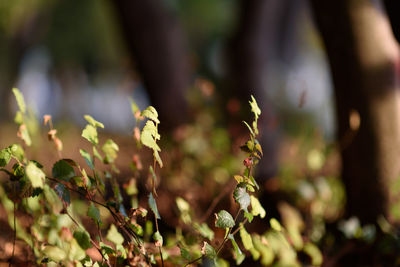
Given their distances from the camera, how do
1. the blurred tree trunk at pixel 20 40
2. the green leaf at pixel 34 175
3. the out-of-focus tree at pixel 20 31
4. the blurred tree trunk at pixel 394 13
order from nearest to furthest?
1. the green leaf at pixel 34 175
2. the blurred tree trunk at pixel 394 13
3. the out-of-focus tree at pixel 20 31
4. the blurred tree trunk at pixel 20 40

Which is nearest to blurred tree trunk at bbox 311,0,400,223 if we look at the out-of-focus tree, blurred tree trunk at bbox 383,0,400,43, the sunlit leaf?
blurred tree trunk at bbox 383,0,400,43

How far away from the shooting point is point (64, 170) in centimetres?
101

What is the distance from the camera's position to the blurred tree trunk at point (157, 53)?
3320mm

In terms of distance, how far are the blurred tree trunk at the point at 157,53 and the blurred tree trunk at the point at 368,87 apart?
174 centimetres

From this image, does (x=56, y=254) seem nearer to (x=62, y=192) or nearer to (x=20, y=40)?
(x=62, y=192)

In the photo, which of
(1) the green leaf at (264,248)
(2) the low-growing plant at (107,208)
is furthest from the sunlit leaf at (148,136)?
(1) the green leaf at (264,248)

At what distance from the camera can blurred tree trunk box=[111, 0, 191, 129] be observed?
10.9ft

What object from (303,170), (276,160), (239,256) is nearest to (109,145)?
(239,256)

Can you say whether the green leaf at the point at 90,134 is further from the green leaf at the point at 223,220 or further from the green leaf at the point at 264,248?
the green leaf at the point at 264,248

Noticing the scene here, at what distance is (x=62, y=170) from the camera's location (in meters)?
1.01

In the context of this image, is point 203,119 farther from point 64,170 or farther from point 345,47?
point 64,170

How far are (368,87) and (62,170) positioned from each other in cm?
130

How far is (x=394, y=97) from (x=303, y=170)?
6.01ft

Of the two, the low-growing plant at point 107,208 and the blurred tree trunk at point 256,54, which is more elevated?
the low-growing plant at point 107,208
